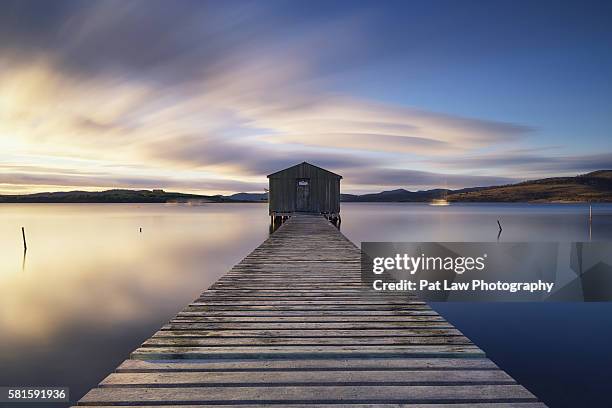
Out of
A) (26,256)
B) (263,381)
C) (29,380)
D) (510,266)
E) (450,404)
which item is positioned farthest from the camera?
(26,256)

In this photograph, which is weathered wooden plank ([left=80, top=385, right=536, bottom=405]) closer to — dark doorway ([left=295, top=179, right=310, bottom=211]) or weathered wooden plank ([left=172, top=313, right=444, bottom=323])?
weathered wooden plank ([left=172, top=313, right=444, bottom=323])

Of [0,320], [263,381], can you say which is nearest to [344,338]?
[263,381]

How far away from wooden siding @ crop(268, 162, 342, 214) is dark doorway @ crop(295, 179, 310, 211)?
0.21 meters

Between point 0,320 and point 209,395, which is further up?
point 209,395

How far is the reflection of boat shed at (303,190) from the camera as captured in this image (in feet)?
86.1

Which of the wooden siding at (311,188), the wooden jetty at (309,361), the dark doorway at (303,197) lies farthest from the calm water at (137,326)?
the dark doorway at (303,197)

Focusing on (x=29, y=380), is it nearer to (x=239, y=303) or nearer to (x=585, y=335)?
(x=239, y=303)

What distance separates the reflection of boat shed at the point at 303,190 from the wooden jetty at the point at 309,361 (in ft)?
67.5

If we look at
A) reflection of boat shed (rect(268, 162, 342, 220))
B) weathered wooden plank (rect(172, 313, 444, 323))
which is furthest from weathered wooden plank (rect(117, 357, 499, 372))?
reflection of boat shed (rect(268, 162, 342, 220))

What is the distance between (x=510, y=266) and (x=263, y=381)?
16043 mm

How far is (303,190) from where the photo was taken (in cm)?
2639

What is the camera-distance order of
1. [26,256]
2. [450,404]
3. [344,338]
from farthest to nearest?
[26,256] → [344,338] → [450,404]

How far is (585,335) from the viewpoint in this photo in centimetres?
881

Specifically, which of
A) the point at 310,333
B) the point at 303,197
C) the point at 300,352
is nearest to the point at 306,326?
the point at 310,333
